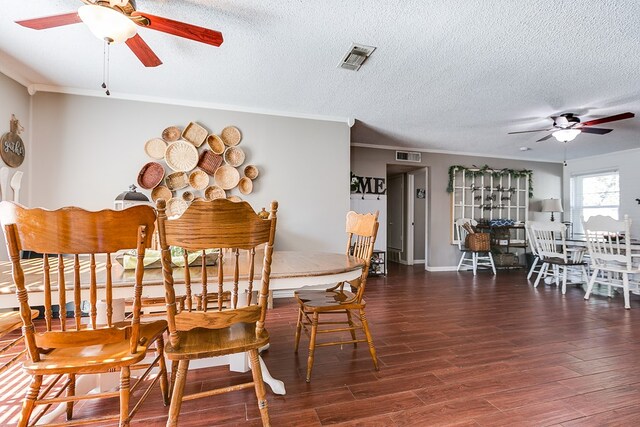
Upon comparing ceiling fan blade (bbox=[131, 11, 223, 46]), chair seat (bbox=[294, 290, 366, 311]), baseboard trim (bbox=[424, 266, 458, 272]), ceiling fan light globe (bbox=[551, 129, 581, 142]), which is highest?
ceiling fan blade (bbox=[131, 11, 223, 46])

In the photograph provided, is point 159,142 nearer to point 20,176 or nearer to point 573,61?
point 20,176

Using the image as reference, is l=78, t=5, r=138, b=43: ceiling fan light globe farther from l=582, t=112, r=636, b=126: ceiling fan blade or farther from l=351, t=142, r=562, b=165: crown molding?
l=582, t=112, r=636, b=126: ceiling fan blade

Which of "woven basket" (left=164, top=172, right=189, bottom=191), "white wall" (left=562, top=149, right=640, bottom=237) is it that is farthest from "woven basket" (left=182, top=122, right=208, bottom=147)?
→ "white wall" (left=562, top=149, right=640, bottom=237)

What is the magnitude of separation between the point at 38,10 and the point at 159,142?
163cm

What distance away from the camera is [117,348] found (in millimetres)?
1203

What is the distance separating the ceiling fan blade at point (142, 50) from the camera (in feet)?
6.56

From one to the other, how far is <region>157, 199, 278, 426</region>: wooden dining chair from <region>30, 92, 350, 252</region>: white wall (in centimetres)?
273

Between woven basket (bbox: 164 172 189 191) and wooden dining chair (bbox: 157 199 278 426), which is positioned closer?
wooden dining chair (bbox: 157 199 278 426)

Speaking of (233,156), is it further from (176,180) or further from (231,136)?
(176,180)

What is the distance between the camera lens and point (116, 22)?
1713 millimetres

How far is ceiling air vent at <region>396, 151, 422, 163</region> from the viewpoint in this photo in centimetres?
609

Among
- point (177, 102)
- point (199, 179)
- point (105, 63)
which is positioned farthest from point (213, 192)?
point (105, 63)

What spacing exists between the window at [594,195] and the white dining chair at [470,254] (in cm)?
215

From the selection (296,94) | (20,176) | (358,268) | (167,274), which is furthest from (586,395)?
(20,176)
